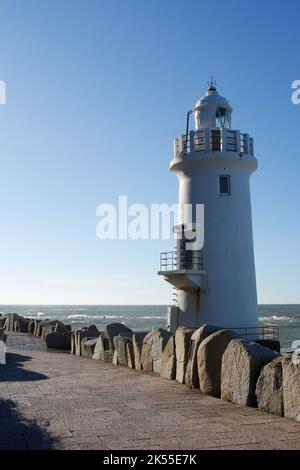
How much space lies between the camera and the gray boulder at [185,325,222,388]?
27.1 feet

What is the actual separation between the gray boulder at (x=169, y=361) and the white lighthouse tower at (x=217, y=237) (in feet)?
24.5

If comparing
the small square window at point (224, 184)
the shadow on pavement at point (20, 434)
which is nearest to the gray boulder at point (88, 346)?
the small square window at point (224, 184)

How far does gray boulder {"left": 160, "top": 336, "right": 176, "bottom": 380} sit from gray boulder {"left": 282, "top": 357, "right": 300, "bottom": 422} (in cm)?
352

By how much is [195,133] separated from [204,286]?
555 cm

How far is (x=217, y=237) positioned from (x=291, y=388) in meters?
11.7

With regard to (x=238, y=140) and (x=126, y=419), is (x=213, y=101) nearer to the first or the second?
(x=238, y=140)

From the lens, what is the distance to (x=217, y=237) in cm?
1748

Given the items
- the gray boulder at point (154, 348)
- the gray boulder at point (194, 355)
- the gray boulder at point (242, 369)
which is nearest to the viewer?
the gray boulder at point (242, 369)

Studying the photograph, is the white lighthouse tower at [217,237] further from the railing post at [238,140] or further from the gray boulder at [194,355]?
the gray boulder at [194,355]

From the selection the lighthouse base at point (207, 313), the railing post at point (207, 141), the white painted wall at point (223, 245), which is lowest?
the lighthouse base at point (207, 313)

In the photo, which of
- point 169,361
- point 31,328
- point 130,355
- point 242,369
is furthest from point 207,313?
point 31,328

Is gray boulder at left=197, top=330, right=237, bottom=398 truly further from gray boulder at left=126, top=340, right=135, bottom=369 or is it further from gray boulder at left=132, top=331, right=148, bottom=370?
gray boulder at left=126, top=340, right=135, bottom=369

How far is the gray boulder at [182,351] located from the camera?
886cm

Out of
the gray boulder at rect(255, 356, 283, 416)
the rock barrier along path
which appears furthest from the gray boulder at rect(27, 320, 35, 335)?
the gray boulder at rect(255, 356, 283, 416)
